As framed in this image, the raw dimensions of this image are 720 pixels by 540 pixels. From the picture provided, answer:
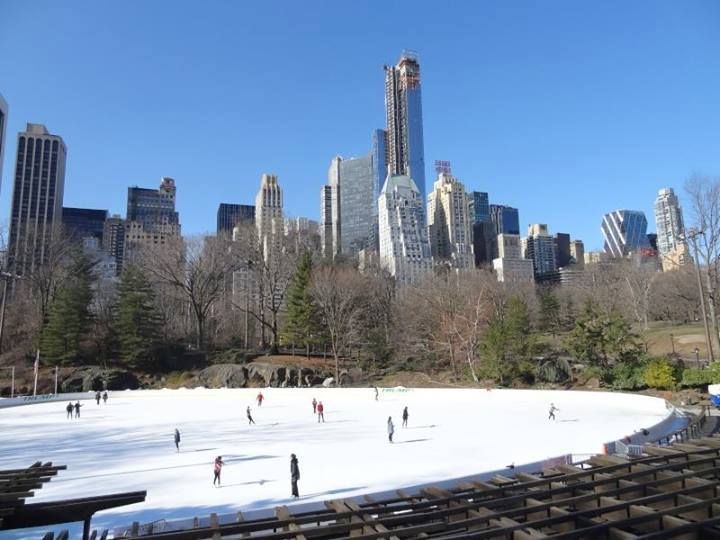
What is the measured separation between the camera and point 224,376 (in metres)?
49.8

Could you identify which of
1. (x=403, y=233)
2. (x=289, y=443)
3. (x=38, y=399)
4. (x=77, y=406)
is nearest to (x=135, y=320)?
(x=38, y=399)

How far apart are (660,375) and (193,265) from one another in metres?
49.6

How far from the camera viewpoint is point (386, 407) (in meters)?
32.2

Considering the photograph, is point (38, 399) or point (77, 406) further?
point (38, 399)

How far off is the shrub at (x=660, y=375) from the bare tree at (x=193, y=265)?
4673cm

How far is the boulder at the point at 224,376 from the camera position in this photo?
49281 millimetres

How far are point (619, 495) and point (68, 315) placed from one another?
192 ft

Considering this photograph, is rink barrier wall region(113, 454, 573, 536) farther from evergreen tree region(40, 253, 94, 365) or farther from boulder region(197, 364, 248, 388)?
evergreen tree region(40, 253, 94, 365)

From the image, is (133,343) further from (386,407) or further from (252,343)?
(386,407)

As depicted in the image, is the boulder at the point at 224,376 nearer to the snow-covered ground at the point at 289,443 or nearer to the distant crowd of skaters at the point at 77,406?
the distant crowd of skaters at the point at 77,406

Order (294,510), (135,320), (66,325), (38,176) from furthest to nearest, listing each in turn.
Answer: (38,176) < (135,320) < (66,325) < (294,510)

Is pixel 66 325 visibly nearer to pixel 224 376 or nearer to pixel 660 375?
pixel 224 376

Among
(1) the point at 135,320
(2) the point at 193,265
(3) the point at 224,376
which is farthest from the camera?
(2) the point at 193,265

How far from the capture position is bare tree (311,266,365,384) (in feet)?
173
